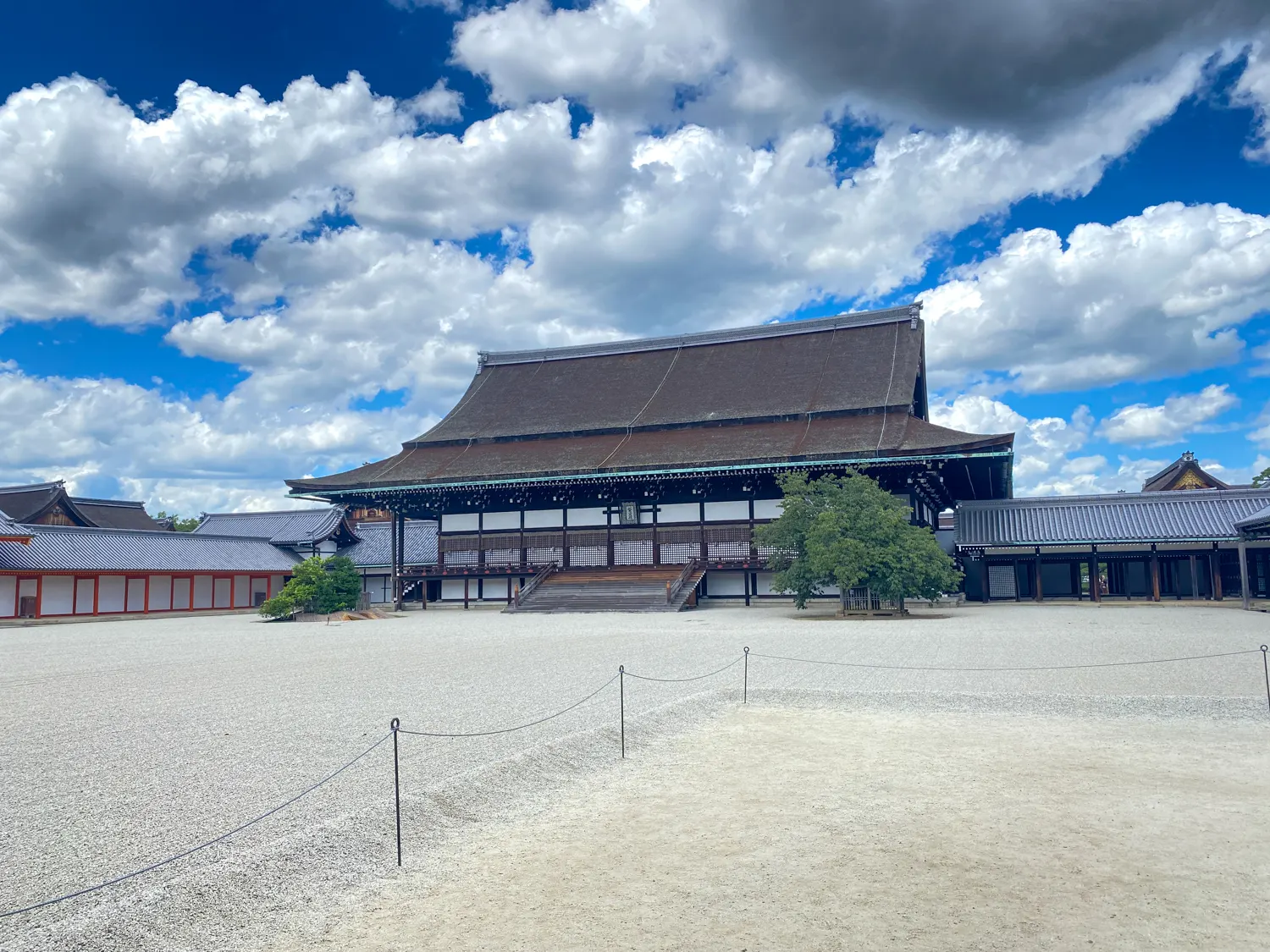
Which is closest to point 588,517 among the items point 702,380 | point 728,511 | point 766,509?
point 728,511

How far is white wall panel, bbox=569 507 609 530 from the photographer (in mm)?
30125

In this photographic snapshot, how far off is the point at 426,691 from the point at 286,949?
681cm

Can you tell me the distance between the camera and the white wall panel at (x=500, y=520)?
3109 cm

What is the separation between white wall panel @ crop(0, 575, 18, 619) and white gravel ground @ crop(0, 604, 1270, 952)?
9490mm

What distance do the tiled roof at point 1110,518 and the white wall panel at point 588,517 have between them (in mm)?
11371

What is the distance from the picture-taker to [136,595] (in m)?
31.0

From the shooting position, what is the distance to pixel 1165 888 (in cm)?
447

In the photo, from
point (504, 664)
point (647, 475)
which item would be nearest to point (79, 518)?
point (647, 475)

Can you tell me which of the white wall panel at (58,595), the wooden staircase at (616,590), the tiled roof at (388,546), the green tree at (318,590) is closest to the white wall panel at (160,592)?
the white wall panel at (58,595)

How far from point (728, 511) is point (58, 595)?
2142cm

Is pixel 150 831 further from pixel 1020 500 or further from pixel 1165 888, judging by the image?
pixel 1020 500

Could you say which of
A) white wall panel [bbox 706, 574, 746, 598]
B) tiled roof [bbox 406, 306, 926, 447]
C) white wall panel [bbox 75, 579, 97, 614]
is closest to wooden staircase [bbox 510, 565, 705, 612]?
white wall panel [bbox 706, 574, 746, 598]

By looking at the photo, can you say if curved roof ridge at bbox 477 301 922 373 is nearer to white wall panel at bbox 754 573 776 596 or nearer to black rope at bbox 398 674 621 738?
white wall panel at bbox 754 573 776 596

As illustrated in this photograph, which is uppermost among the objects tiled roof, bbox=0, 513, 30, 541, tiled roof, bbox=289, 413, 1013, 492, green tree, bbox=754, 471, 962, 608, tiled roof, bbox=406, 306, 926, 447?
tiled roof, bbox=406, 306, 926, 447
